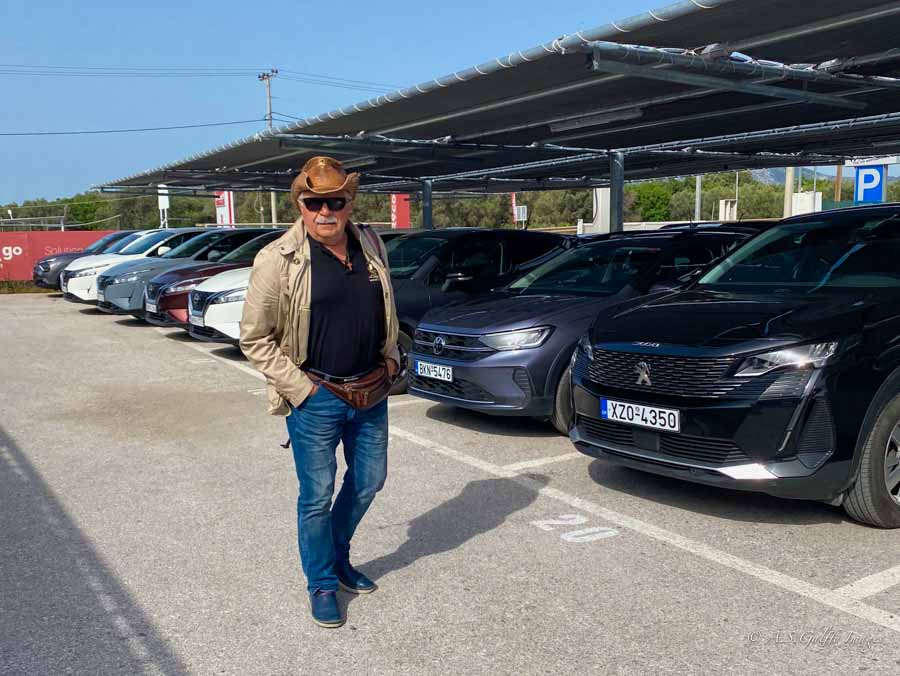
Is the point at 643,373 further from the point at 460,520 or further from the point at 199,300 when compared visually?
the point at 199,300

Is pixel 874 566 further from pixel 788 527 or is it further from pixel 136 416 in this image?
pixel 136 416

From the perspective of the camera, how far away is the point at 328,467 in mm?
3721

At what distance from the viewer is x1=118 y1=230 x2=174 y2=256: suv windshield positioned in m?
17.8

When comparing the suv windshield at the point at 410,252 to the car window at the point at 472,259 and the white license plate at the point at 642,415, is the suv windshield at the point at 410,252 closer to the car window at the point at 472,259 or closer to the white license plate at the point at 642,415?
the car window at the point at 472,259

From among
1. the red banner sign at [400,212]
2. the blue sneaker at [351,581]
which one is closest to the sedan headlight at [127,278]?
the blue sneaker at [351,581]

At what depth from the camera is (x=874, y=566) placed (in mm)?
4234

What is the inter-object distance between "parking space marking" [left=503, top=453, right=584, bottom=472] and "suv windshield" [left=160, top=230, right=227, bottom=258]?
35.3 ft

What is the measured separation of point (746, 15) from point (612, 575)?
4713 mm

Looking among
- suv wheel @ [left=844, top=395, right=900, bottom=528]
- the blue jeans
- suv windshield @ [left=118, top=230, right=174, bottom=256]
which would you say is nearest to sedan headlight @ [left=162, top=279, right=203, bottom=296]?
suv windshield @ [left=118, top=230, right=174, bottom=256]

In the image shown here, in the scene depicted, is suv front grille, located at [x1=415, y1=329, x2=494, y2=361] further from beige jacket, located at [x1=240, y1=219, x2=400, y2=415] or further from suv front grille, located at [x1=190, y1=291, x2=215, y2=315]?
suv front grille, located at [x1=190, y1=291, x2=215, y2=315]

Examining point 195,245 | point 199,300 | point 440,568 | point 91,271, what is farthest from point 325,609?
point 91,271

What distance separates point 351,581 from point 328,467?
0.67 meters

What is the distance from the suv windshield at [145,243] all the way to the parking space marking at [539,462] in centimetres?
1331

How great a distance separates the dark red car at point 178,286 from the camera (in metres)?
12.7
